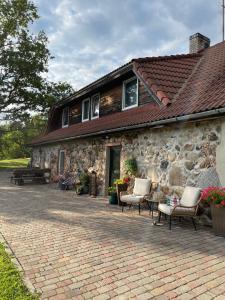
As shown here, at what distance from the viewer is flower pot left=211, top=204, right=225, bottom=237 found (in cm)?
536

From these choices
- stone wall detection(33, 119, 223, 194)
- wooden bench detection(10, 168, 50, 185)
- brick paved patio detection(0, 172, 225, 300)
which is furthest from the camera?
wooden bench detection(10, 168, 50, 185)

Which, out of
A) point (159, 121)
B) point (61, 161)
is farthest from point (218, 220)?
point (61, 161)

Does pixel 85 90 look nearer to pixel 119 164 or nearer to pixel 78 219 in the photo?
pixel 119 164

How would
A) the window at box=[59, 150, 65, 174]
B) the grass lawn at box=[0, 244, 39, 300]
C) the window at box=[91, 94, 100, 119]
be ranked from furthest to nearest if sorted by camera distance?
the window at box=[59, 150, 65, 174], the window at box=[91, 94, 100, 119], the grass lawn at box=[0, 244, 39, 300]

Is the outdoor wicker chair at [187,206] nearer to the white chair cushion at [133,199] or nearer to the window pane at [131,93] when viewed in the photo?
the white chair cushion at [133,199]

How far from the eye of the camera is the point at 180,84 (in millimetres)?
9586

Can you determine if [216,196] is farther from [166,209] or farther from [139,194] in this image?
[139,194]

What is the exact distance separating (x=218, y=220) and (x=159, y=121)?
9.70 ft

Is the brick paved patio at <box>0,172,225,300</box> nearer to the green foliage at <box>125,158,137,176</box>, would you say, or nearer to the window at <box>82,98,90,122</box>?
the green foliage at <box>125,158,137,176</box>

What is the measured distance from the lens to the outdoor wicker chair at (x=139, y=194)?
7.37 m

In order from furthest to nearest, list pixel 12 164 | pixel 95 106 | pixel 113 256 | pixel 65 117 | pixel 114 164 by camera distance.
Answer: pixel 12 164, pixel 65 117, pixel 95 106, pixel 114 164, pixel 113 256

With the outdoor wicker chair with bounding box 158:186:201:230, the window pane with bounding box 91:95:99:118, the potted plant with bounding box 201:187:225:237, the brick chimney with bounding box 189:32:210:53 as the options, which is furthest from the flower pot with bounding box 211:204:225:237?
the brick chimney with bounding box 189:32:210:53

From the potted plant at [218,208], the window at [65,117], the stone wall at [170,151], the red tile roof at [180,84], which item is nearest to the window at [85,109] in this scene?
the window at [65,117]

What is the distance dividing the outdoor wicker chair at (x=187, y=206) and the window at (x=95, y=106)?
8452mm
